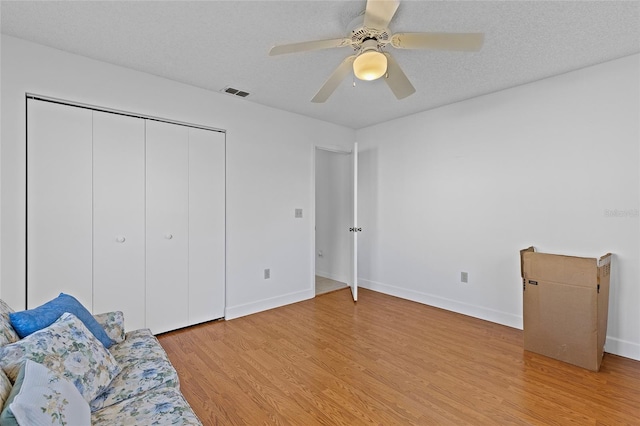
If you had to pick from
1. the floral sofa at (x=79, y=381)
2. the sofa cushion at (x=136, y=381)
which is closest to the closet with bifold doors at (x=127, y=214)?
the floral sofa at (x=79, y=381)

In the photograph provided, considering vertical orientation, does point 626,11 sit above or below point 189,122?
above

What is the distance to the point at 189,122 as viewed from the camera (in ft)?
10.1

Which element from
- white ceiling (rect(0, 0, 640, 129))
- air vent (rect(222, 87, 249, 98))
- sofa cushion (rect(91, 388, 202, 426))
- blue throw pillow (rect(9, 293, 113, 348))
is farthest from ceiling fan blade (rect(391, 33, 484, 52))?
blue throw pillow (rect(9, 293, 113, 348))

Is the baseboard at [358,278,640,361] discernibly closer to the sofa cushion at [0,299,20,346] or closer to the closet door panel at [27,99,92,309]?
the closet door panel at [27,99,92,309]

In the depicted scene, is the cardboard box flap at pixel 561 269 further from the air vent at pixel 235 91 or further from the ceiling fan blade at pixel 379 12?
the air vent at pixel 235 91

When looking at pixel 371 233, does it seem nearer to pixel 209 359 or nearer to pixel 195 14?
pixel 209 359

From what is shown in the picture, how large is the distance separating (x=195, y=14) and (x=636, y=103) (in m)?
3.42

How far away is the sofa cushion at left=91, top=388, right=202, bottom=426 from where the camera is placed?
117 cm

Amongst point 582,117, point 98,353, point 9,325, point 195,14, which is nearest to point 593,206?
point 582,117

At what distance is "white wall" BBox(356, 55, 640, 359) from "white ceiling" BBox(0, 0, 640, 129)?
340 millimetres

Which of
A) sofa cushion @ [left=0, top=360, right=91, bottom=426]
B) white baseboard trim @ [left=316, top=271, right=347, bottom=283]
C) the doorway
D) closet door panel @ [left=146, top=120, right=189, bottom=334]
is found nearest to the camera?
sofa cushion @ [left=0, top=360, right=91, bottom=426]

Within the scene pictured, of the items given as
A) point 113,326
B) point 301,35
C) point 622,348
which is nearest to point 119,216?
point 113,326

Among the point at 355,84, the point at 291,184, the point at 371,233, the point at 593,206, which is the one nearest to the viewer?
the point at 593,206

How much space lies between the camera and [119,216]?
8.84 feet
